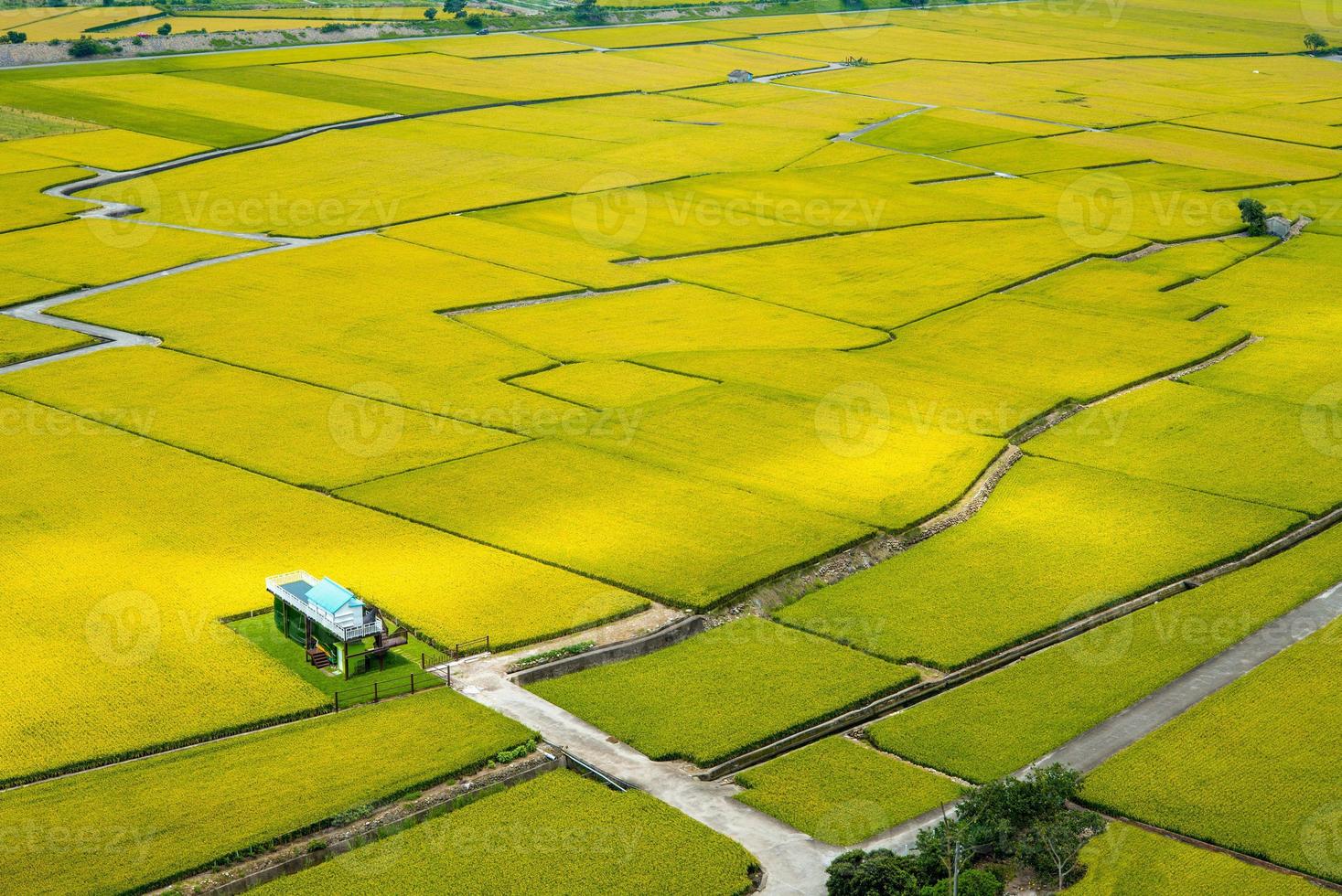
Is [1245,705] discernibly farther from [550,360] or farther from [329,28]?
[329,28]

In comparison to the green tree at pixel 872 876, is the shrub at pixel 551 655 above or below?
above

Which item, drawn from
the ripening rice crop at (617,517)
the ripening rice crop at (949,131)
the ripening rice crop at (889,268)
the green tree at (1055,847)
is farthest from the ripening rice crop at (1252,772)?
the ripening rice crop at (949,131)

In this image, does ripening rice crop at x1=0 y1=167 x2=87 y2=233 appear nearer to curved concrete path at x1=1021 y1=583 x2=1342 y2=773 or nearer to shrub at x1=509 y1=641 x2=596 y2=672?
shrub at x1=509 y1=641 x2=596 y2=672

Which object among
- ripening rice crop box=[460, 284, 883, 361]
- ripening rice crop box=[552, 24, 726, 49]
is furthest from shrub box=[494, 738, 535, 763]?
ripening rice crop box=[552, 24, 726, 49]

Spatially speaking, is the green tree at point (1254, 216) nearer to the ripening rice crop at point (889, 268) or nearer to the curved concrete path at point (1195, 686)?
the ripening rice crop at point (889, 268)

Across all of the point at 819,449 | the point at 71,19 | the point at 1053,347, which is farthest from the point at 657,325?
the point at 71,19

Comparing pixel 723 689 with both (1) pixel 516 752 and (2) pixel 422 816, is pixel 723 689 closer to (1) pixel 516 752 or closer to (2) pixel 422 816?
(1) pixel 516 752

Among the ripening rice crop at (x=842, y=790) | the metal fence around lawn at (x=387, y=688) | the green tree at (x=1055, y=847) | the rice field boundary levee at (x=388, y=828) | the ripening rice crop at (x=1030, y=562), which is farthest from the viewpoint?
the ripening rice crop at (x=1030, y=562)
